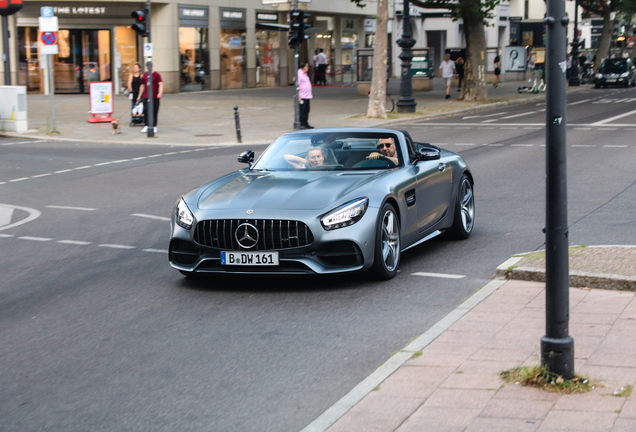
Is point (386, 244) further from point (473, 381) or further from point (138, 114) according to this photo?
point (138, 114)

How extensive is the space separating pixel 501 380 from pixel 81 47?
1595 inches

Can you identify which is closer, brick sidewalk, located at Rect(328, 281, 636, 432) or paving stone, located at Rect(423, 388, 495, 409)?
brick sidewalk, located at Rect(328, 281, 636, 432)

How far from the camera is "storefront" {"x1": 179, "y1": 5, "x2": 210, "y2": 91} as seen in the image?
4384 centimetres

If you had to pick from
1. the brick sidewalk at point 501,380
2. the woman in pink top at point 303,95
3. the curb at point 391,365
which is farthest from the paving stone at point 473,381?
the woman in pink top at point 303,95

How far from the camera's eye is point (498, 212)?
11133mm

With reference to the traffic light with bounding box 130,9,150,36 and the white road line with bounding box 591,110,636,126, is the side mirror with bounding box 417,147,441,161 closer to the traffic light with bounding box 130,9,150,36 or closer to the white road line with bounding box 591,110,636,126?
the traffic light with bounding box 130,9,150,36

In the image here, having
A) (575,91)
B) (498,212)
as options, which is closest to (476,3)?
(575,91)

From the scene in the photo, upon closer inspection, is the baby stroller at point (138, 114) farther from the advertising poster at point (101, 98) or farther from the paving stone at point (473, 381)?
the paving stone at point (473, 381)

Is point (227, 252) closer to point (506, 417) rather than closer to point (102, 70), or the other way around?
point (506, 417)

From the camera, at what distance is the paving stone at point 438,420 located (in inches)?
163

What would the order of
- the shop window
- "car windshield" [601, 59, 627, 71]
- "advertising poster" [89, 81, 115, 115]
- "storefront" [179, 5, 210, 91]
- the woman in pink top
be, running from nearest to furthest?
the woman in pink top < "advertising poster" [89, 81, 115, 115] < "storefront" [179, 5, 210, 91] < the shop window < "car windshield" [601, 59, 627, 71]

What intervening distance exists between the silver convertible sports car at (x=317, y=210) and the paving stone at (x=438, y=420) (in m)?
2.80

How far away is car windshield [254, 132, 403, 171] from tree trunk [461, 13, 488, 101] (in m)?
28.0

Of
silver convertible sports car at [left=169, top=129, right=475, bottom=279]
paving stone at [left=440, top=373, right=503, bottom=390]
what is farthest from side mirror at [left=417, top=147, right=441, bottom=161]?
paving stone at [left=440, top=373, right=503, bottom=390]
